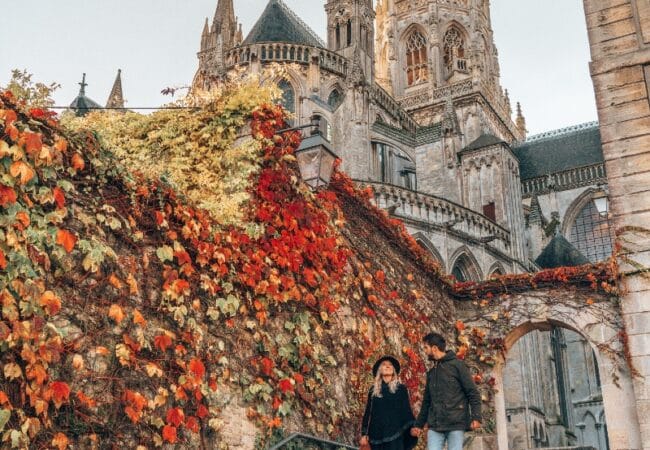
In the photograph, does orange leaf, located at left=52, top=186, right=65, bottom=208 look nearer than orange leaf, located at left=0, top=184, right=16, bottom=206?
No

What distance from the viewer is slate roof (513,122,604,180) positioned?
41000mm

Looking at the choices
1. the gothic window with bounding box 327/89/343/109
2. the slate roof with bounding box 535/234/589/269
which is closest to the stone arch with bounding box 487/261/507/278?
the slate roof with bounding box 535/234/589/269

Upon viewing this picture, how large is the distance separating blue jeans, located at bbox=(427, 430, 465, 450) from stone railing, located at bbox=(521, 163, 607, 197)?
3535 cm

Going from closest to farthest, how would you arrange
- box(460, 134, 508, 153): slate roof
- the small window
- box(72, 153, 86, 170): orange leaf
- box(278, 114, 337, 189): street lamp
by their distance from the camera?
box(72, 153, 86, 170): orange leaf < box(278, 114, 337, 189): street lamp < the small window < box(460, 134, 508, 153): slate roof

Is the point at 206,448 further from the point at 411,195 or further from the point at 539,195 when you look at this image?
the point at 539,195

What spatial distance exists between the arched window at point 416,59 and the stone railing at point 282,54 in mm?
17582

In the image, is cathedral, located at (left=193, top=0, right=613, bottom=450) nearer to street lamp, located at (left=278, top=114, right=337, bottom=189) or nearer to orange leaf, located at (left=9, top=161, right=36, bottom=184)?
street lamp, located at (left=278, top=114, right=337, bottom=189)

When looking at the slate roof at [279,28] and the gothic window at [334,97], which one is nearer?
the gothic window at [334,97]

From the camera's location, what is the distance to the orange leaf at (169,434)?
5.12 metres

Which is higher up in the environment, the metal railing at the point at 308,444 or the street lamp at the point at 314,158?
the street lamp at the point at 314,158

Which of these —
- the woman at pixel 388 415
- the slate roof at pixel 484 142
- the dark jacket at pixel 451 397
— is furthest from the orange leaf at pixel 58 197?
the slate roof at pixel 484 142

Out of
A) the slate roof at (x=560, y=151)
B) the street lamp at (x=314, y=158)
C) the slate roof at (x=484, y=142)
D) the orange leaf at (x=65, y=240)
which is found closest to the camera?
the orange leaf at (x=65, y=240)

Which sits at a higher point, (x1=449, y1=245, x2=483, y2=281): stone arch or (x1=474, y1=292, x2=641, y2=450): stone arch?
(x1=449, y1=245, x2=483, y2=281): stone arch

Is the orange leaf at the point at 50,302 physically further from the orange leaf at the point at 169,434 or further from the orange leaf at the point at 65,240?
the orange leaf at the point at 169,434
